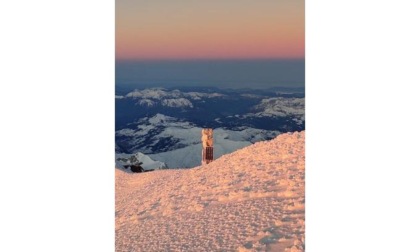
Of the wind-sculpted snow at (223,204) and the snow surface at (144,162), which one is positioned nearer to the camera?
the wind-sculpted snow at (223,204)

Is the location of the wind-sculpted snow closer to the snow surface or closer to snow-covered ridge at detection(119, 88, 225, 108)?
the snow surface

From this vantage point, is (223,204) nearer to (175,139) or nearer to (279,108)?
(175,139)

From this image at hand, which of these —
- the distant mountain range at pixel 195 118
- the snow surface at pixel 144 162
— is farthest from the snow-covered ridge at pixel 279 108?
the snow surface at pixel 144 162

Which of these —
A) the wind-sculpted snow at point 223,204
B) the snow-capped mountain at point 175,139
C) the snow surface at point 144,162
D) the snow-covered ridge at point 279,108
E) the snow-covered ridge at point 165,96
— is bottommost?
the wind-sculpted snow at point 223,204

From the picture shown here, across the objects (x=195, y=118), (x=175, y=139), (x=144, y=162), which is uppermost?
(x=195, y=118)

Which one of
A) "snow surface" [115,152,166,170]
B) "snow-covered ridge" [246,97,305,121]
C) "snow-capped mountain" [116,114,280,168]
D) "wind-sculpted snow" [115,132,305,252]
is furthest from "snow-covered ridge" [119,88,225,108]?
"wind-sculpted snow" [115,132,305,252]

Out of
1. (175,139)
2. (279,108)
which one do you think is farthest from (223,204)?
(279,108)

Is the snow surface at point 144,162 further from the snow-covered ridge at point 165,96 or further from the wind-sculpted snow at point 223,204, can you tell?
the snow-covered ridge at point 165,96
